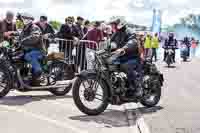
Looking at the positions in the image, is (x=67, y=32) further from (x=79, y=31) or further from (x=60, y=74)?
(x=60, y=74)

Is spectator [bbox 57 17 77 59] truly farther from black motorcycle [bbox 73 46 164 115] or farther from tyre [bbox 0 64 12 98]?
black motorcycle [bbox 73 46 164 115]

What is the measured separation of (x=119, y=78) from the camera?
9.50 meters

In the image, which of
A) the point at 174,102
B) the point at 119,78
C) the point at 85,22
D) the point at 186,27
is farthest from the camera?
the point at 186,27

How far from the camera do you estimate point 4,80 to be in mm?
10516

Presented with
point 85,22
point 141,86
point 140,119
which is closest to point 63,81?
point 141,86

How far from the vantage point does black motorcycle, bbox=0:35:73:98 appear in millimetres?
10547

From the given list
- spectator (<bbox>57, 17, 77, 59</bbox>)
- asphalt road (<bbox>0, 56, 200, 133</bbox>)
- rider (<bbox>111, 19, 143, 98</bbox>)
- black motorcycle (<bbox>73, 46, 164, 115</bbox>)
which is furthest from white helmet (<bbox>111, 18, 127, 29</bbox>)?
spectator (<bbox>57, 17, 77, 59</bbox>)

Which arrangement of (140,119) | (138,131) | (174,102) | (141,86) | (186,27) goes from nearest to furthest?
(138,131) < (140,119) < (141,86) < (174,102) < (186,27)

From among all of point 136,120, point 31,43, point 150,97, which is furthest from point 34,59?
point 136,120

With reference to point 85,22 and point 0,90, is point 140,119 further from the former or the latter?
point 85,22

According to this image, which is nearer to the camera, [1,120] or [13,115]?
[1,120]

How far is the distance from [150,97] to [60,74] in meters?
2.17

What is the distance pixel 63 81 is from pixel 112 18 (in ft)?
8.12

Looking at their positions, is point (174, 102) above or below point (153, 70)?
below
